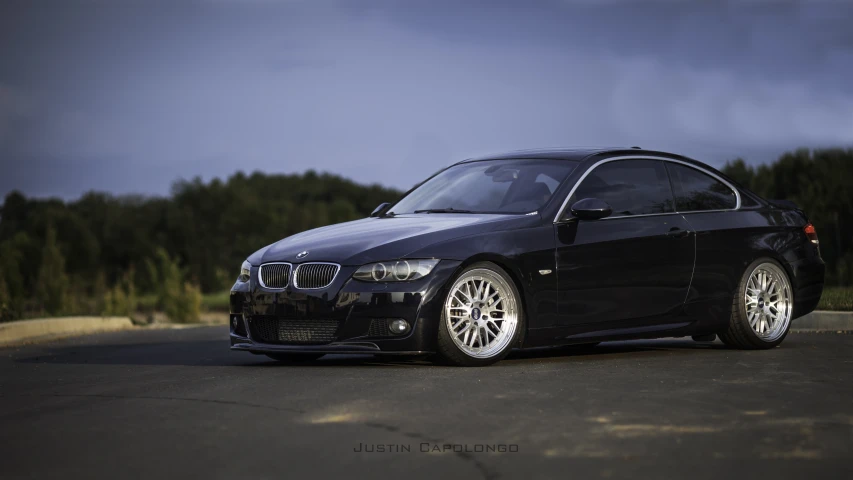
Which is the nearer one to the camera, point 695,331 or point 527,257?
point 527,257

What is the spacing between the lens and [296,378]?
8.07 meters

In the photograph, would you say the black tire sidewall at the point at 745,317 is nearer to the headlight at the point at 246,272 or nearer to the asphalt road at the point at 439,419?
the asphalt road at the point at 439,419

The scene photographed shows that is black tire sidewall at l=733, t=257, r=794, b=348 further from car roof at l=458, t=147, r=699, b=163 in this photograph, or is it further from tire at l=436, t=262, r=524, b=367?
tire at l=436, t=262, r=524, b=367

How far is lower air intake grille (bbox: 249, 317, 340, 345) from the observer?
8602mm

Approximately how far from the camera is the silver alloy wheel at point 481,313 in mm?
8555

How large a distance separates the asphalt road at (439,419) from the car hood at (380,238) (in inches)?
32.8

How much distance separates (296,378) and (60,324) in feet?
29.3

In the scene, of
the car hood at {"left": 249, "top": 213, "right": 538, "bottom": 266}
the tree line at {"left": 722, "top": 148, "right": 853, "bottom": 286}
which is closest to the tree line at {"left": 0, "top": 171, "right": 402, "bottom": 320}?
the tree line at {"left": 722, "top": 148, "right": 853, "bottom": 286}

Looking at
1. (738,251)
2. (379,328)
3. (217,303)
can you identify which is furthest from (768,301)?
(217,303)

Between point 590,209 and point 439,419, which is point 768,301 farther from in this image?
point 439,419

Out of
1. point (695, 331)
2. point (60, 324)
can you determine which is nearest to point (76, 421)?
point (695, 331)

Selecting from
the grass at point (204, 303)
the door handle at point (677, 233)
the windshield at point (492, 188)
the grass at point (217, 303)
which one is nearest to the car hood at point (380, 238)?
the windshield at point (492, 188)

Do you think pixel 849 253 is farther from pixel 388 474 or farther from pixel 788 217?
pixel 388 474

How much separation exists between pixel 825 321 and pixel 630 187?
447cm
